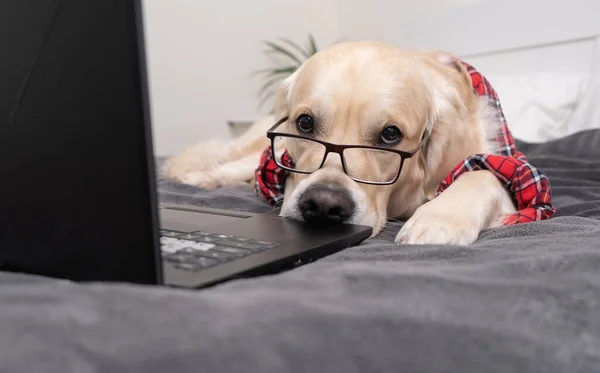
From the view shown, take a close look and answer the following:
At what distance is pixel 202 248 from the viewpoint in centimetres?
75

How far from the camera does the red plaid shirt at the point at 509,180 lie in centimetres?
123

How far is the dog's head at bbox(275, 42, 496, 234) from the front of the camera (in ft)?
3.85

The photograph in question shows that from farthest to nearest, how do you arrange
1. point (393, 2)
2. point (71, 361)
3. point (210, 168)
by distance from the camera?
1. point (393, 2)
2. point (210, 168)
3. point (71, 361)

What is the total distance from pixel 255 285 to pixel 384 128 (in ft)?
2.67

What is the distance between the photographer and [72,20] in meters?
0.52

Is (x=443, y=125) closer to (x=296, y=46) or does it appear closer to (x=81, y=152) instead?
(x=81, y=152)

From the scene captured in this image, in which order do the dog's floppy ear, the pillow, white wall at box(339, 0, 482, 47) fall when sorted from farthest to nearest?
white wall at box(339, 0, 482, 47) < the pillow < the dog's floppy ear

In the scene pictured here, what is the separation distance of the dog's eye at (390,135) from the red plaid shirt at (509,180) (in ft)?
0.57

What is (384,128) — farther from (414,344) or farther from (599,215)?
(414,344)

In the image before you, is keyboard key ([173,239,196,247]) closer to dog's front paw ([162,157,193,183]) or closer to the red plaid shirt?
→ the red plaid shirt

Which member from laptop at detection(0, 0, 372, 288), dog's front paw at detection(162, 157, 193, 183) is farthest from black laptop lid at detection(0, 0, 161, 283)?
dog's front paw at detection(162, 157, 193, 183)

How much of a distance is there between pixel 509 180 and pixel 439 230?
43 centimetres

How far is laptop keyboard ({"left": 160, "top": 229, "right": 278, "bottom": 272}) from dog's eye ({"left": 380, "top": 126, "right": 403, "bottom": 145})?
A: 2.05ft

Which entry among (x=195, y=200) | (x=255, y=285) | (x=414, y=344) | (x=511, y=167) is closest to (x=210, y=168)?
(x=195, y=200)
